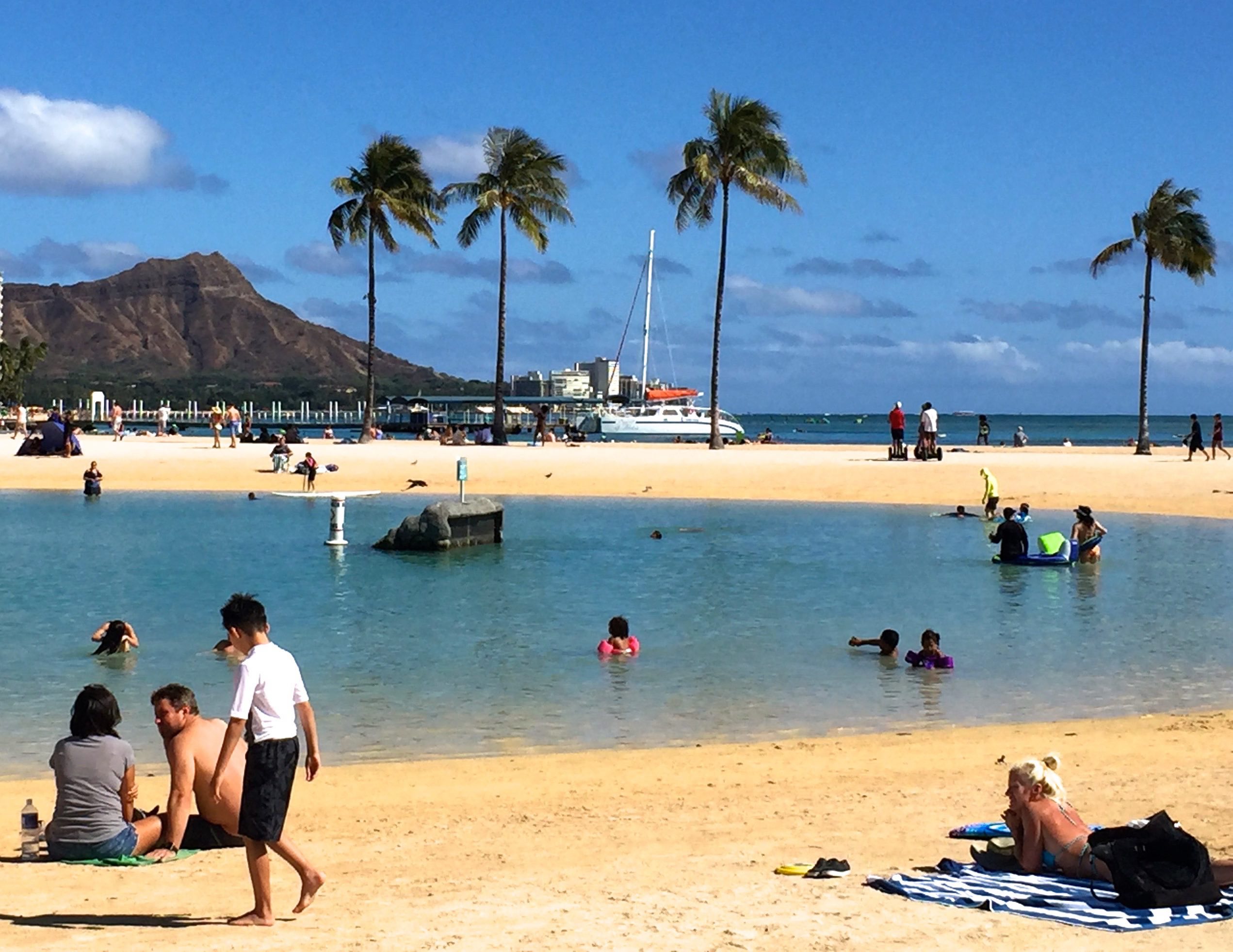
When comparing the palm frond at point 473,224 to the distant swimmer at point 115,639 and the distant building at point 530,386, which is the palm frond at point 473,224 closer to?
the distant swimmer at point 115,639

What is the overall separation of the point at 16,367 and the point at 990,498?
86.7 m

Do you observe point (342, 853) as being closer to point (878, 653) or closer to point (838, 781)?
point (838, 781)

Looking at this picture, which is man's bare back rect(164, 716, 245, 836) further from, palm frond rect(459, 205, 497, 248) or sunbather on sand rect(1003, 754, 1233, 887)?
palm frond rect(459, 205, 497, 248)

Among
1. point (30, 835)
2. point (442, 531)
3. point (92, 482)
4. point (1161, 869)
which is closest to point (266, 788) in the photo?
point (30, 835)

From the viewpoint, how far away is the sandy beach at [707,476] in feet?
131

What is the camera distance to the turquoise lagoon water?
1345cm

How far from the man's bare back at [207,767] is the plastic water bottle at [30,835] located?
2.77 feet

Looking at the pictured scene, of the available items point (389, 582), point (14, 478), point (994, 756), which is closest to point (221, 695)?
point (994, 756)

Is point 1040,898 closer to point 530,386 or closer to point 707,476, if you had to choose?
point 707,476

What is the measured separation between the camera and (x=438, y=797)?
10094 millimetres

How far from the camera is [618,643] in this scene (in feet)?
54.1

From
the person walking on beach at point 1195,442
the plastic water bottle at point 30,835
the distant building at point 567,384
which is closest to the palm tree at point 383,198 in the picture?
the person walking on beach at point 1195,442

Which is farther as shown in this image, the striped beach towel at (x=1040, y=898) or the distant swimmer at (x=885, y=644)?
the distant swimmer at (x=885, y=644)

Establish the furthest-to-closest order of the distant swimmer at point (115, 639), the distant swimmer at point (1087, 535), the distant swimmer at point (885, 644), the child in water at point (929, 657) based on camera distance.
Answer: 1. the distant swimmer at point (1087, 535)
2. the distant swimmer at point (885, 644)
3. the distant swimmer at point (115, 639)
4. the child in water at point (929, 657)
